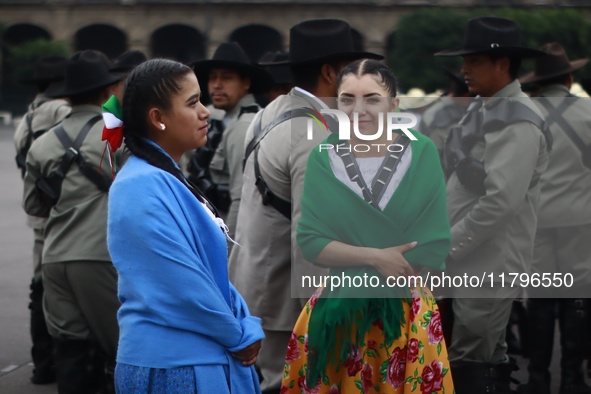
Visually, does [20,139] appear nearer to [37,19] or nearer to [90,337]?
[90,337]

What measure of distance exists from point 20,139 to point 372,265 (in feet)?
14.6

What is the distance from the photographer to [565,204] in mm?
5883

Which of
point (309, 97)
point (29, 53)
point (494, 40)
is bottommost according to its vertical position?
point (309, 97)

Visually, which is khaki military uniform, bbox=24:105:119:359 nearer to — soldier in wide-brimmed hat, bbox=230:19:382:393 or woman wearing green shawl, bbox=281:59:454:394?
soldier in wide-brimmed hat, bbox=230:19:382:393

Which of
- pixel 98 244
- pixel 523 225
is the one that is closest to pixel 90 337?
pixel 98 244

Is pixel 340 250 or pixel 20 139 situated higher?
pixel 20 139

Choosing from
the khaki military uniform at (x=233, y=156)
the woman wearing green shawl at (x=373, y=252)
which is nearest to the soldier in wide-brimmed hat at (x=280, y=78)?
the khaki military uniform at (x=233, y=156)

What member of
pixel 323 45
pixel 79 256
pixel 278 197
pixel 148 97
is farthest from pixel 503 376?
pixel 148 97

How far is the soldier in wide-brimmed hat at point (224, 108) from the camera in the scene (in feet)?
→ 20.6

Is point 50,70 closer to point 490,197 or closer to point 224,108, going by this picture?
point 224,108

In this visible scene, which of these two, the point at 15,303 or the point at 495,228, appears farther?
the point at 15,303

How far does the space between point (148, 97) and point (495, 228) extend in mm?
2043

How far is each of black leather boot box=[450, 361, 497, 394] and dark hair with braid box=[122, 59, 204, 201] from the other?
7.21 feet

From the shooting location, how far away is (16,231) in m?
13.8
